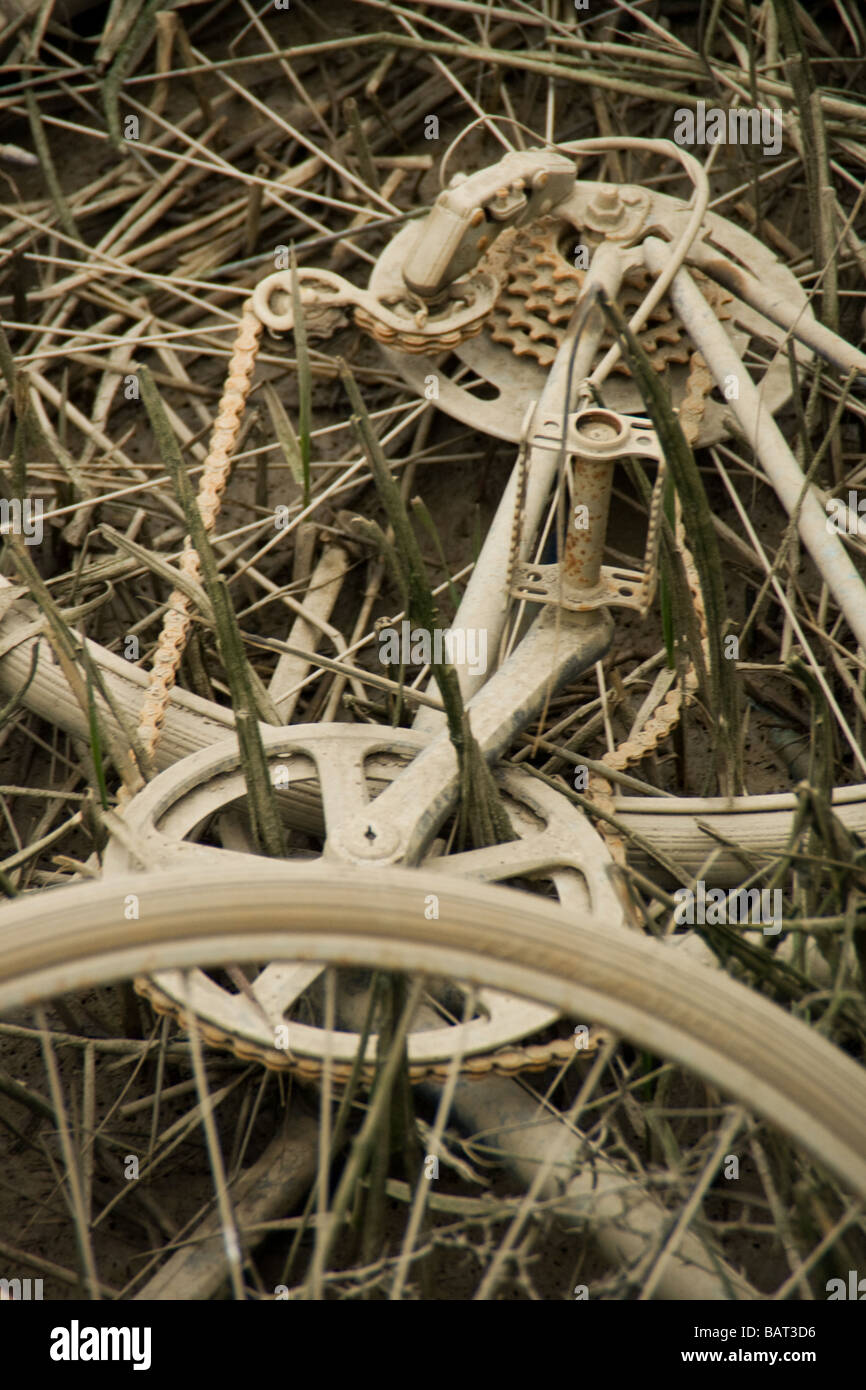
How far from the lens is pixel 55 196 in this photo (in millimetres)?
2508

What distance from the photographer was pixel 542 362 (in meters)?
2.28

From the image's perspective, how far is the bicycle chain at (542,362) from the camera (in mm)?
1382

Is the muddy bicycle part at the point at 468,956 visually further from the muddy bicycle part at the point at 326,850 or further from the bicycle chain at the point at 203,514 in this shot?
the bicycle chain at the point at 203,514

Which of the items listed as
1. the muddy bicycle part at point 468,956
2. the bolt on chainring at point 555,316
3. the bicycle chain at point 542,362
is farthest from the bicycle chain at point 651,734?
the muddy bicycle part at point 468,956

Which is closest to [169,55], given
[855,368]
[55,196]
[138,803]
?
[55,196]

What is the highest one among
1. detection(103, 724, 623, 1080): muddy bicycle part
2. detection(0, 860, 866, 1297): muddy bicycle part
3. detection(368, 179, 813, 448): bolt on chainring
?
detection(368, 179, 813, 448): bolt on chainring

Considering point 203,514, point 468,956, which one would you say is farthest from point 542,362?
point 468,956

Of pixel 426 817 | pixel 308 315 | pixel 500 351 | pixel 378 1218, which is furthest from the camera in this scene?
pixel 500 351

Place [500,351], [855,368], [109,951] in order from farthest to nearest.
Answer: [500,351], [855,368], [109,951]

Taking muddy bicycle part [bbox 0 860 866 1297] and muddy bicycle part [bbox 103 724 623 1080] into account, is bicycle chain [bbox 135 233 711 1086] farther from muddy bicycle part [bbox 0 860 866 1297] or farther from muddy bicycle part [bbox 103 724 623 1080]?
muddy bicycle part [bbox 0 860 866 1297]

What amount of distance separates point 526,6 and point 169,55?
746 mm

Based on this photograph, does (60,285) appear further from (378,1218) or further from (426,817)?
(378,1218)

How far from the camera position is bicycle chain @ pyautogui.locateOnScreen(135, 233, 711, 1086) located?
138 centimetres

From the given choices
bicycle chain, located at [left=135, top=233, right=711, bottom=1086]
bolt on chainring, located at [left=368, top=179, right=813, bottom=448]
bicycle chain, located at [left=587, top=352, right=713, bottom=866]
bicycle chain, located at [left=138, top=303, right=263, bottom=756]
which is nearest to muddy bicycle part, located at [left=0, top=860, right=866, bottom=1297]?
bicycle chain, located at [left=135, top=233, right=711, bottom=1086]
